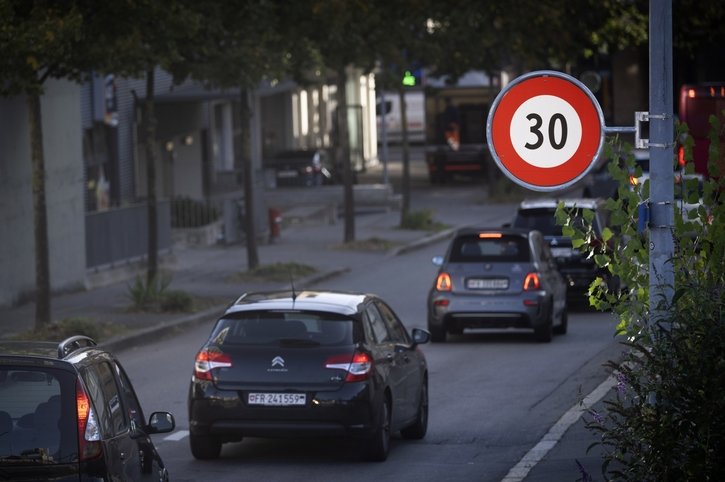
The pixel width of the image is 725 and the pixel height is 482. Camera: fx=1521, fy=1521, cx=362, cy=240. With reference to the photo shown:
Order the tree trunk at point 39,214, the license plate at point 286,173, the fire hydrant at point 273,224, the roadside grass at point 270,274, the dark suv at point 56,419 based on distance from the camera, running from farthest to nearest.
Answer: the license plate at point 286,173
the fire hydrant at point 273,224
the roadside grass at point 270,274
the tree trunk at point 39,214
the dark suv at point 56,419

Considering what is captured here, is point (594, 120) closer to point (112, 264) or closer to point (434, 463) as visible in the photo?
point (434, 463)

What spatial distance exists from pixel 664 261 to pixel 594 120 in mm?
860

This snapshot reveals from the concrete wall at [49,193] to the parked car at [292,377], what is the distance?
13311mm

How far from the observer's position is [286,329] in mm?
12898

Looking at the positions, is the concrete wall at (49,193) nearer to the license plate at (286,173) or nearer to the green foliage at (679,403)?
the green foliage at (679,403)

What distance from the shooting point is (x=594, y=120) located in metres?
7.83

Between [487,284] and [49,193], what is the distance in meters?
9.41

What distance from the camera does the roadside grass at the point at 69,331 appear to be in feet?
68.6

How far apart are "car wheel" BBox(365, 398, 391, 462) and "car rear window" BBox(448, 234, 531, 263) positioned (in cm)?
896

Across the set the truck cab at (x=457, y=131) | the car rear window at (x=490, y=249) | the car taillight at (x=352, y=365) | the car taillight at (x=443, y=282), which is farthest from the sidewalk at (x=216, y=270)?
the truck cab at (x=457, y=131)

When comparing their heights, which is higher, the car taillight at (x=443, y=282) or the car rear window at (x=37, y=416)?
the car rear window at (x=37, y=416)

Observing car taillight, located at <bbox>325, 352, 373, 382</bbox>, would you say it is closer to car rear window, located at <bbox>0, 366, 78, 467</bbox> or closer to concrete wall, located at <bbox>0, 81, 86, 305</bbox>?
car rear window, located at <bbox>0, 366, 78, 467</bbox>

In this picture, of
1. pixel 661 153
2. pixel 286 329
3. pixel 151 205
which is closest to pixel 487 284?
pixel 151 205

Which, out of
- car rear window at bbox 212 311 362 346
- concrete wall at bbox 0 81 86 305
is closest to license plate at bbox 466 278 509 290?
concrete wall at bbox 0 81 86 305
